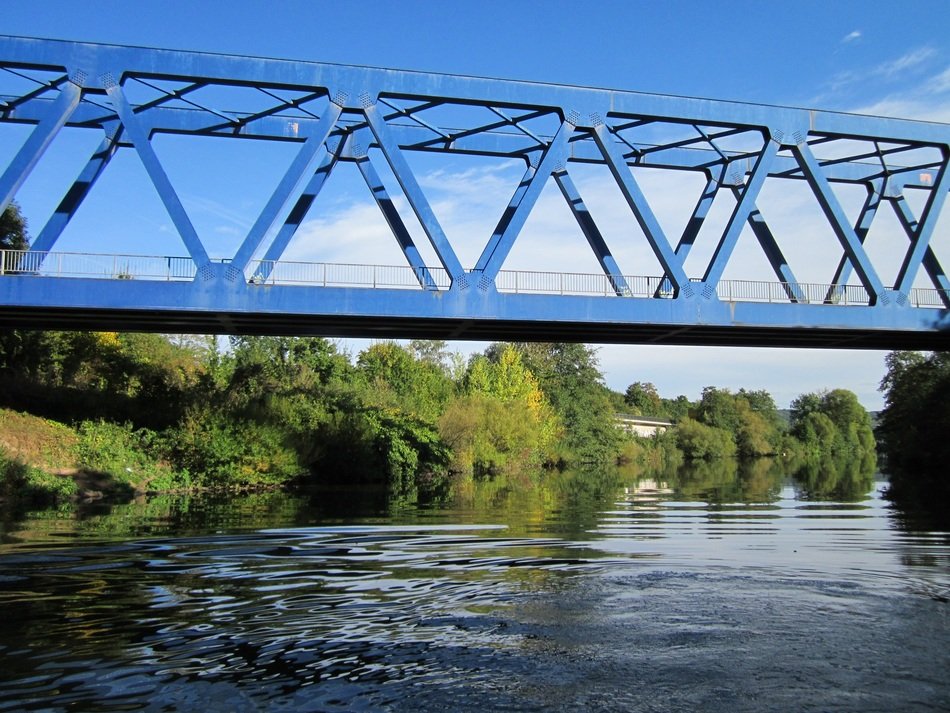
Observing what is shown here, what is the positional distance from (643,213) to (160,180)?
12.5 metres

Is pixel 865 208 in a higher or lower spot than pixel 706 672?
higher

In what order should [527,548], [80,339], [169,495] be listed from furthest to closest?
[80,339] < [169,495] < [527,548]

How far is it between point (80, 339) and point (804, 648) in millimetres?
36208

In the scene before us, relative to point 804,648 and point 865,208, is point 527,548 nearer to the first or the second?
point 804,648

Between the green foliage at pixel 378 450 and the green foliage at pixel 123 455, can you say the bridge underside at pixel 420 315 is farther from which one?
the green foliage at pixel 378 450

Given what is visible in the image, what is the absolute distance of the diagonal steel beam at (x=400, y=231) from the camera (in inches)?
868

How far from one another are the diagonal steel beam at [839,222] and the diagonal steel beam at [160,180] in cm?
1720

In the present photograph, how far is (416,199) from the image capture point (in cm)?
2084

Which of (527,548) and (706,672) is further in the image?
(527,548)

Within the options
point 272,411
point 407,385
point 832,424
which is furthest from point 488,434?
point 832,424

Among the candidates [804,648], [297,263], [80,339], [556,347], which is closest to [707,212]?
[297,263]

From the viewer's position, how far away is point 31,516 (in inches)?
797

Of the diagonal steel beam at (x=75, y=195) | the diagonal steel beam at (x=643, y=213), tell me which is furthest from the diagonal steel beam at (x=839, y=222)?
the diagonal steel beam at (x=75, y=195)

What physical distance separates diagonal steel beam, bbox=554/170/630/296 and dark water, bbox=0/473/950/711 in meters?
8.26
